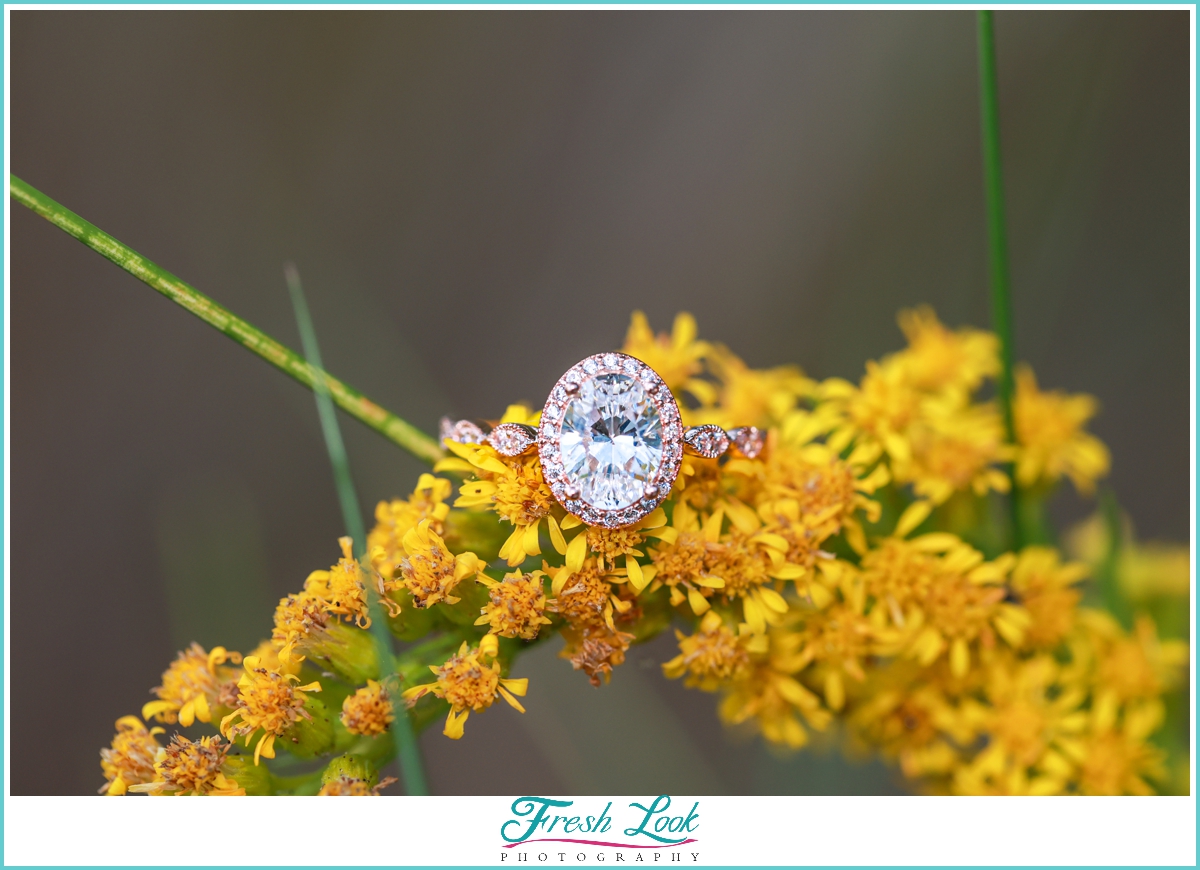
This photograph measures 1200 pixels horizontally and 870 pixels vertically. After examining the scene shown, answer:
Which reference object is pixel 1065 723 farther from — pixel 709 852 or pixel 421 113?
pixel 421 113

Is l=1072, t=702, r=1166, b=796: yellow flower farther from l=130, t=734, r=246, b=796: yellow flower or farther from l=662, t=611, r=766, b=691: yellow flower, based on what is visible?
l=130, t=734, r=246, b=796: yellow flower

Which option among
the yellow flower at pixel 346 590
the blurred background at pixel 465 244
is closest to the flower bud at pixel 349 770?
the yellow flower at pixel 346 590

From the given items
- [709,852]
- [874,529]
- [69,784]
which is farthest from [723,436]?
[69,784]

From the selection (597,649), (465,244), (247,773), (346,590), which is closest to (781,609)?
(597,649)

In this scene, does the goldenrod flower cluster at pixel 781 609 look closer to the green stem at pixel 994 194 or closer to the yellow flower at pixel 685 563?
the yellow flower at pixel 685 563

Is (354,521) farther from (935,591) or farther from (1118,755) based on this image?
(1118,755)

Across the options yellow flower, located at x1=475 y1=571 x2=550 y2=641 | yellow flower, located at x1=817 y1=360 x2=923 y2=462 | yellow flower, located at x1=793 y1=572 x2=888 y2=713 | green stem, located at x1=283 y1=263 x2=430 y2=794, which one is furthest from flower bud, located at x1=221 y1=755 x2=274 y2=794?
yellow flower, located at x1=817 y1=360 x2=923 y2=462
